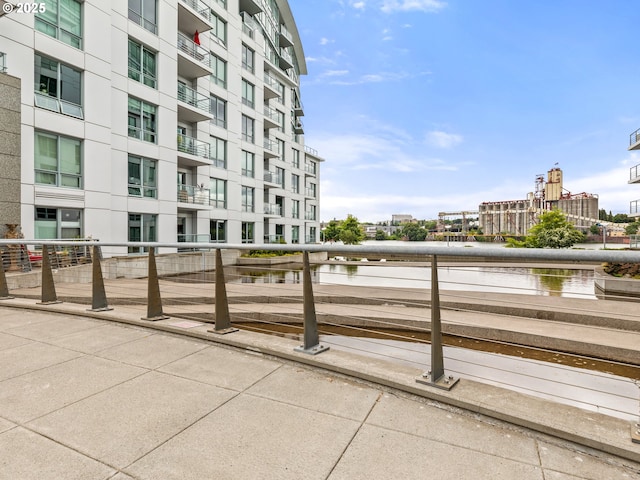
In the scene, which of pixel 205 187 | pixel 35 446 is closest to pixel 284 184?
pixel 205 187

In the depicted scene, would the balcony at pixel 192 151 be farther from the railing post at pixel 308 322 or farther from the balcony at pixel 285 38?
the balcony at pixel 285 38

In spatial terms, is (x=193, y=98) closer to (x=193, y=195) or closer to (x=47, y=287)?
(x=193, y=195)

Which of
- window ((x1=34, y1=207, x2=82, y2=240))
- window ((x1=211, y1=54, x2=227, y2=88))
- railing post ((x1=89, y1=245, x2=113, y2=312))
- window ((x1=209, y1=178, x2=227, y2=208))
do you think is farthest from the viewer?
window ((x1=209, y1=178, x2=227, y2=208))

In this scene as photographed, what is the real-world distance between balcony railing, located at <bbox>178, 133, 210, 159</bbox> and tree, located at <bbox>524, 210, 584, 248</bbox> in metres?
31.6

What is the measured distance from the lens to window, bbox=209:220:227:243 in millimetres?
25253

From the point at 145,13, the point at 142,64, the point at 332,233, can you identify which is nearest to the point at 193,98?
the point at 142,64

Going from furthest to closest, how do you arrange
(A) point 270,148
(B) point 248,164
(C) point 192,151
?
(A) point 270,148, (B) point 248,164, (C) point 192,151

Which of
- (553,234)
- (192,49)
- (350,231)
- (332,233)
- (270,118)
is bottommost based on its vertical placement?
(553,234)

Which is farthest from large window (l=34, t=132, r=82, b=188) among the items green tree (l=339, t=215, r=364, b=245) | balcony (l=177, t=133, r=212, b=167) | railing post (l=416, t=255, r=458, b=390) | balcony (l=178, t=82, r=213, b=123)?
green tree (l=339, t=215, r=364, b=245)

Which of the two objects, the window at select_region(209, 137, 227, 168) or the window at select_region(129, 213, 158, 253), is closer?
the window at select_region(129, 213, 158, 253)

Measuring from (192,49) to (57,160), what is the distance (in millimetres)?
11719

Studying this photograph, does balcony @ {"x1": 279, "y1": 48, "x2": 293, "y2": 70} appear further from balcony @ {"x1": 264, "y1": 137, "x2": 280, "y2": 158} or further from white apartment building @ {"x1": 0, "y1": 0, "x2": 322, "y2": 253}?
balcony @ {"x1": 264, "y1": 137, "x2": 280, "y2": 158}

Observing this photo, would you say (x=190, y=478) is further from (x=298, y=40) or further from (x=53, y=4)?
(x=298, y=40)

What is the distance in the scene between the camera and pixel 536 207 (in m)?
118
